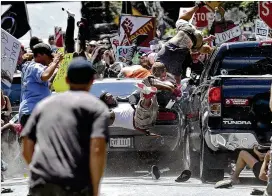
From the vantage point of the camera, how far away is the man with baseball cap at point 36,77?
1141cm

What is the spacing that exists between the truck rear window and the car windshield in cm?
207

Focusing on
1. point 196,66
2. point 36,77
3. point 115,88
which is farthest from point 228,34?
point 36,77

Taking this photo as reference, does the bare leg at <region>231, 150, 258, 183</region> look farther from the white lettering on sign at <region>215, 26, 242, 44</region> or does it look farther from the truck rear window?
the white lettering on sign at <region>215, 26, 242, 44</region>

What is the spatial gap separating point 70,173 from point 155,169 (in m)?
7.17

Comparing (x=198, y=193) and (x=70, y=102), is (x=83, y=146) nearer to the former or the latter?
(x=70, y=102)

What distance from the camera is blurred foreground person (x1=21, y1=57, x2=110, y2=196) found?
6.75 meters

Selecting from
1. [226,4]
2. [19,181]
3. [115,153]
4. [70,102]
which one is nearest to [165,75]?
[115,153]

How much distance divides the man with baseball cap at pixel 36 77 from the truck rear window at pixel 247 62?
2.73 metres

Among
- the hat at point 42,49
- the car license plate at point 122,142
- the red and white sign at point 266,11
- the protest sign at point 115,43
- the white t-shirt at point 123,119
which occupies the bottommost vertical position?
the car license plate at point 122,142

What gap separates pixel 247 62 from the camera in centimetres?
1341

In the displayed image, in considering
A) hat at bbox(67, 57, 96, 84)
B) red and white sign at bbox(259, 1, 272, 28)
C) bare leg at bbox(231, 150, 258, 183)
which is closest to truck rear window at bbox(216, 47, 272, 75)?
bare leg at bbox(231, 150, 258, 183)

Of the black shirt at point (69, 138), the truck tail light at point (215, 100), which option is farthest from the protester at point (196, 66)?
the black shirt at point (69, 138)

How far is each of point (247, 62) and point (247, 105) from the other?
853 millimetres

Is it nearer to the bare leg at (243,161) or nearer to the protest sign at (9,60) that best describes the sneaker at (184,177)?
the bare leg at (243,161)
